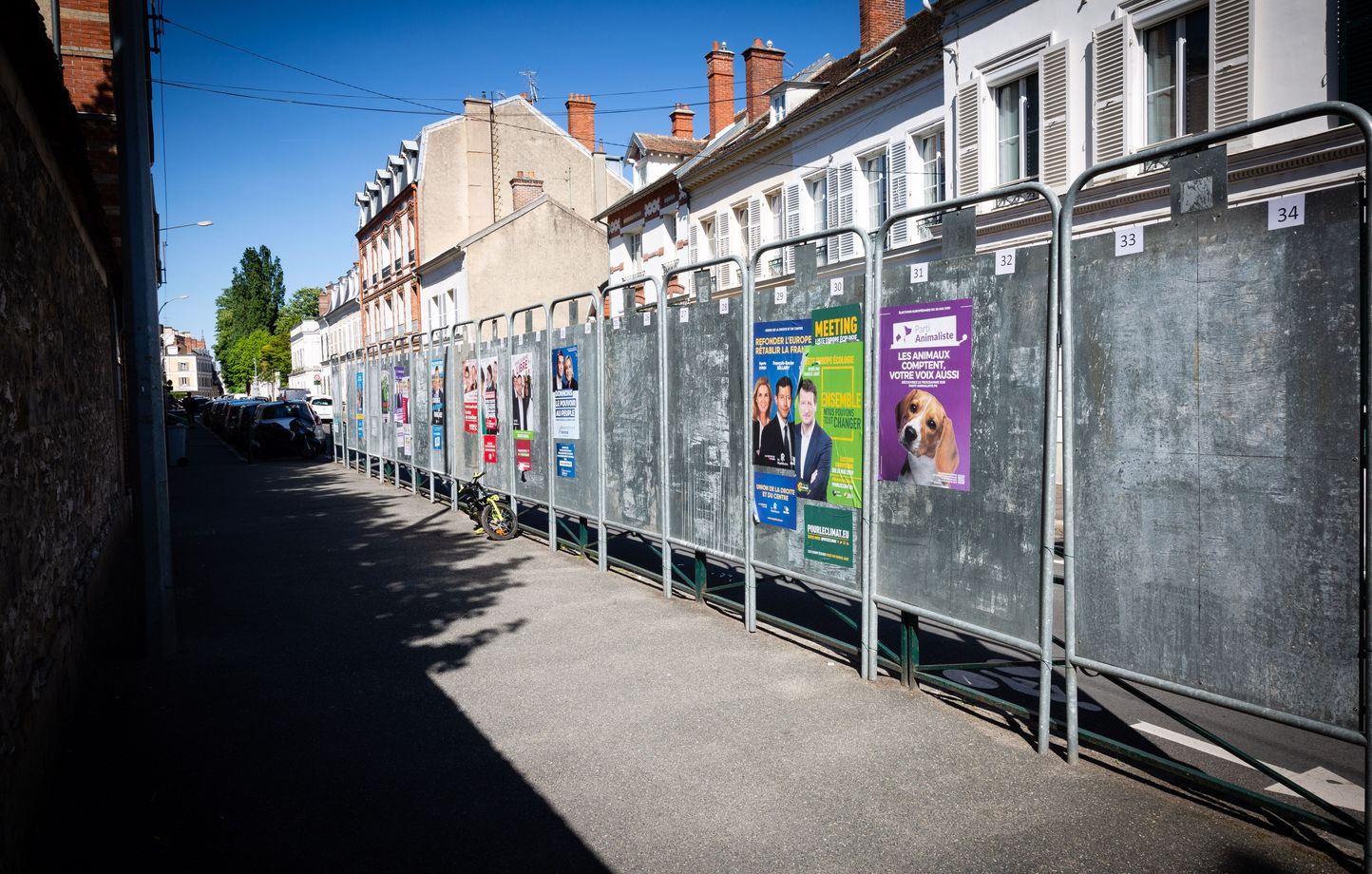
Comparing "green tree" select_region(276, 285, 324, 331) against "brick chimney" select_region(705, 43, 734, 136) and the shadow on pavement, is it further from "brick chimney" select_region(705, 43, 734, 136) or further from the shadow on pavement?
the shadow on pavement

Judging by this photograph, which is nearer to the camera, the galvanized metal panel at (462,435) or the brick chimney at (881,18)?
the galvanized metal panel at (462,435)

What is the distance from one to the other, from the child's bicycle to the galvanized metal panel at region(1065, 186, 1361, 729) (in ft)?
28.4

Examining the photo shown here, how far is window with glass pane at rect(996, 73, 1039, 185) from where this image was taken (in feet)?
56.1

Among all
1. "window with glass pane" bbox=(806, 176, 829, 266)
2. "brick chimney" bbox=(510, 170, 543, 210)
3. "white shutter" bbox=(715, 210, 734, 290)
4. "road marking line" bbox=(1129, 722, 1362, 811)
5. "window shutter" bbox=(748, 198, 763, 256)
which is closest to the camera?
"road marking line" bbox=(1129, 722, 1362, 811)

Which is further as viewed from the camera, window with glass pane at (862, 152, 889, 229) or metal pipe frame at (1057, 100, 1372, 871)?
window with glass pane at (862, 152, 889, 229)

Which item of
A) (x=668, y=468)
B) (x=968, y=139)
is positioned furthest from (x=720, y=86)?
(x=668, y=468)

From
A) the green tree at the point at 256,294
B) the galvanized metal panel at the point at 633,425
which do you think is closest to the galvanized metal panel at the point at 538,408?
the galvanized metal panel at the point at 633,425

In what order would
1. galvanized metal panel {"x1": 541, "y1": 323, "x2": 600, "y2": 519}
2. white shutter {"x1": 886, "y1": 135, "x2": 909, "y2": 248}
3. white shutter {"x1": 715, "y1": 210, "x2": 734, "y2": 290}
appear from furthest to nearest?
white shutter {"x1": 715, "y1": 210, "x2": 734, "y2": 290}, white shutter {"x1": 886, "y1": 135, "x2": 909, "y2": 248}, galvanized metal panel {"x1": 541, "y1": 323, "x2": 600, "y2": 519}

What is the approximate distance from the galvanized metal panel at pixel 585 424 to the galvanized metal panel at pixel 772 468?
276cm

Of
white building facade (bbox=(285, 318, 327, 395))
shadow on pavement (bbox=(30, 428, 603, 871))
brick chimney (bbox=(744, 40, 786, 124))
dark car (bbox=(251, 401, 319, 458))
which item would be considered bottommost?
shadow on pavement (bbox=(30, 428, 603, 871))

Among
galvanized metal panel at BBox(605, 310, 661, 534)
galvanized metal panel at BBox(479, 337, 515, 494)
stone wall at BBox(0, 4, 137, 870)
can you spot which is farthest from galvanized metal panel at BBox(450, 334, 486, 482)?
stone wall at BBox(0, 4, 137, 870)

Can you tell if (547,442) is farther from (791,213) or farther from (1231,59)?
(791,213)

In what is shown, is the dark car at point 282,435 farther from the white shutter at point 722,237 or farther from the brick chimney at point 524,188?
the brick chimney at point 524,188

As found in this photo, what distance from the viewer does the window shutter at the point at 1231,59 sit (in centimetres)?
1316
